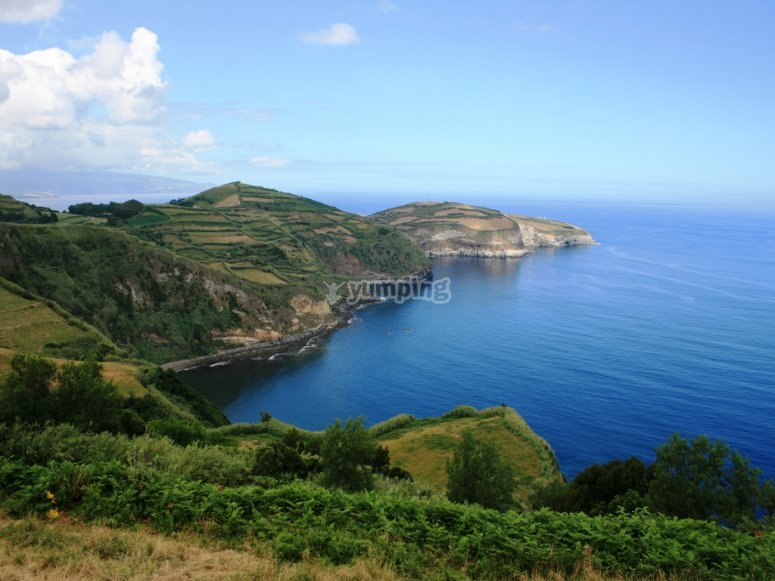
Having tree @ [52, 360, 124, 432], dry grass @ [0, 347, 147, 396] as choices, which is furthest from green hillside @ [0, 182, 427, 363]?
tree @ [52, 360, 124, 432]

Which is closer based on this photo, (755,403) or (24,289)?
(755,403)

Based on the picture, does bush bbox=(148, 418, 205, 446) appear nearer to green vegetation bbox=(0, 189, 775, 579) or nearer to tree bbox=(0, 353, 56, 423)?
green vegetation bbox=(0, 189, 775, 579)

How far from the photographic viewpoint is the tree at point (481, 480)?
22062 mm

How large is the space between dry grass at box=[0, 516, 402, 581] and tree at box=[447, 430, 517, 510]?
13.0 m

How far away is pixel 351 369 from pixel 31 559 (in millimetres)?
75532

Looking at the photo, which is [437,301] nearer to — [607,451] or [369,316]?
[369,316]

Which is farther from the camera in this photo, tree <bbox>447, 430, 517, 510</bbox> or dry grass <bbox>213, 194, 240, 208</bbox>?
dry grass <bbox>213, 194, 240, 208</bbox>

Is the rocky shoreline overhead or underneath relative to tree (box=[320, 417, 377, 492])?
underneath

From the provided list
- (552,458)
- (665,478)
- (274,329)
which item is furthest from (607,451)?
(274,329)

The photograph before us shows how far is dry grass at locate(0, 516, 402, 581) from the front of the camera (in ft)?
31.1

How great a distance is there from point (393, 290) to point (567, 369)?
8115 cm

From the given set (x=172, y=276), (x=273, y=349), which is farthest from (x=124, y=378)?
(x=172, y=276)

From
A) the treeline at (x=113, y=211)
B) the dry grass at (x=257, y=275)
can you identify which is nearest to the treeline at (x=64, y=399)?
the dry grass at (x=257, y=275)

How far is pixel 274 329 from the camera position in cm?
10069
